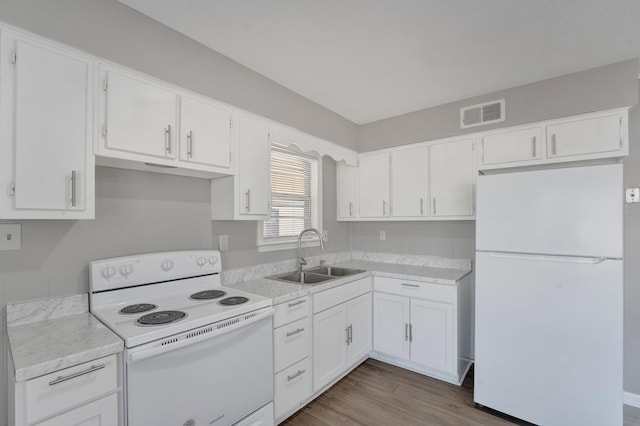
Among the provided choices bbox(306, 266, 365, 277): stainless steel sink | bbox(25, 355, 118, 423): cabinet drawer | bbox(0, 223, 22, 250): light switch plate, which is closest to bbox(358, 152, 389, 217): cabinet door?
bbox(306, 266, 365, 277): stainless steel sink

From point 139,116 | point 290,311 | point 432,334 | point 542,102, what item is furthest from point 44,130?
point 542,102

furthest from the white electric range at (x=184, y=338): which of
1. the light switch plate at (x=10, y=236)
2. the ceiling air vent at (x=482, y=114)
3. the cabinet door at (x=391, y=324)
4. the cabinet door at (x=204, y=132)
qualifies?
the ceiling air vent at (x=482, y=114)

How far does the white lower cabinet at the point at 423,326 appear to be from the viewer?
8.50 feet

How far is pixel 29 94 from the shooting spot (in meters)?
1.33

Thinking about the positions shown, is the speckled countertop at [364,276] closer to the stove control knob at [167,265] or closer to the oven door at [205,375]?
the oven door at [205,375]

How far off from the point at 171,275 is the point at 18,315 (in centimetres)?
72

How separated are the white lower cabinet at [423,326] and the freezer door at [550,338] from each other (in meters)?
0.33

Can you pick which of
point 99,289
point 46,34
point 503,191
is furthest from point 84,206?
point 503,191

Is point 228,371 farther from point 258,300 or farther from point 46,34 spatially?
point 46,34

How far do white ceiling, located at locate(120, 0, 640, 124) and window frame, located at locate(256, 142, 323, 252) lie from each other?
644mm

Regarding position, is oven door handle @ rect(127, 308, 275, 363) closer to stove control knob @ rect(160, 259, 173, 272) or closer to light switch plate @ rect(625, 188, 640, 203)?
stove control knob @ rect(160, 259, 173, 272)

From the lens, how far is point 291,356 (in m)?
2.12

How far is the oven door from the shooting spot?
133 cm

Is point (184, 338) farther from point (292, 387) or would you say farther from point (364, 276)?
point (364, 276)
